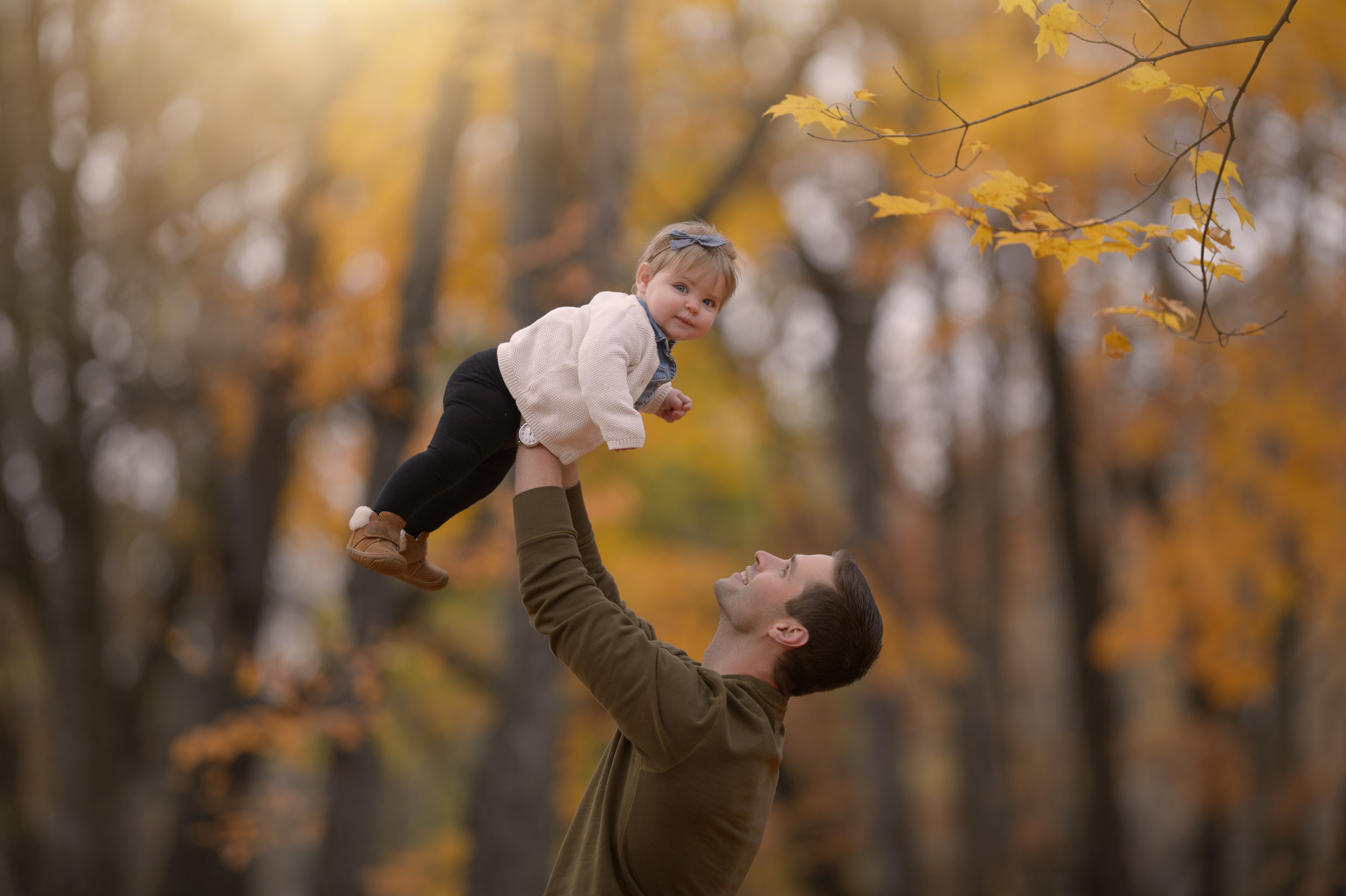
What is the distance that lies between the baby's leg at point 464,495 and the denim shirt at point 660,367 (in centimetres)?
34

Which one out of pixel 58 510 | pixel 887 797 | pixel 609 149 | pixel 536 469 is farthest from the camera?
pixel 887 797

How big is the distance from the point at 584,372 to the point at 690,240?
1.49 ft

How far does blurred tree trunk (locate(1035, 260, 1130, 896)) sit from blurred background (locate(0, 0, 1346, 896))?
46mm

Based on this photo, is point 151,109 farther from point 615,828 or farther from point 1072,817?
point 1072,817

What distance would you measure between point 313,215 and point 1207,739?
36.8 feet

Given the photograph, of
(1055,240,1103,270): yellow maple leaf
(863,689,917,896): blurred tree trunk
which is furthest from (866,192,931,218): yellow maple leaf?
(863,689,917,896): blurred tree trunk

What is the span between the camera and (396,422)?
7.25 m

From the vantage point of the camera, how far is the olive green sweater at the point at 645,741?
2.29 meters

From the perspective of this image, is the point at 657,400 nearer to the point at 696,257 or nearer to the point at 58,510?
the point at 696,257

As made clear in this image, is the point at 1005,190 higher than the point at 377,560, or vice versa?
the point at 1005,190

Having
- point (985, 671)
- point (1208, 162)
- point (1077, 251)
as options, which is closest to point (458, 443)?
point (1077, 251)

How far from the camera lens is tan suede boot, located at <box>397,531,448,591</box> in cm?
247

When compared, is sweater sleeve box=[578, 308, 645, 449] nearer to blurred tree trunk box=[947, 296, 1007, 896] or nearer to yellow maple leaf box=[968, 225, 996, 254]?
yellow maple leaf box=[968, 225, 996, 254]

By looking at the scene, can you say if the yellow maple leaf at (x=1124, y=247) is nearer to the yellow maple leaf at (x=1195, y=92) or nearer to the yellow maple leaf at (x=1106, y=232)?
the yellow maple leaf at (x=1106, y=232)
